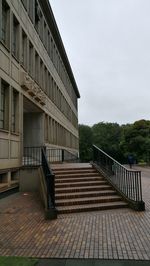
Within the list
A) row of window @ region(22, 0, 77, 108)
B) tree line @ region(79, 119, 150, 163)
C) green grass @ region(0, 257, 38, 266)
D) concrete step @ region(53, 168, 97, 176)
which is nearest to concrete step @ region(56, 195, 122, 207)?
concrete step @ region(53, 168, 97, 176)

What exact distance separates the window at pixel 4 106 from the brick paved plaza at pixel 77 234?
3930 mm

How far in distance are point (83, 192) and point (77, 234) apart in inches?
163

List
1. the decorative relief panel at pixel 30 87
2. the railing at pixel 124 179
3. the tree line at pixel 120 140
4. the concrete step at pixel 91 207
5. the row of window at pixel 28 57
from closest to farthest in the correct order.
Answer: the concrete step at pixel 91 207 → the railing at pixel 124 179 → the row of window at pixel 28 57 → the decorative relief panel at pixel 30 87 → the tree line at pixel 120 140

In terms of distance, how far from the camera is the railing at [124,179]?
9852mm

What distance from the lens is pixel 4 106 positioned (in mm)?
12922

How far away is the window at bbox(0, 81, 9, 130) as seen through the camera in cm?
1258

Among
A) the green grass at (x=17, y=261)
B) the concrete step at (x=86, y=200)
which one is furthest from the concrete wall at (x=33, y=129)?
the green grass at (x=17, y=261)

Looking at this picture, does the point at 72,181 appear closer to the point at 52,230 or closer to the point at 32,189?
the point at 32,189

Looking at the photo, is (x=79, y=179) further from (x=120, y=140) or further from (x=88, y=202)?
(x=120, y=140)

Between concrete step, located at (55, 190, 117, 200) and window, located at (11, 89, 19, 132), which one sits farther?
window, located at (11, 89, 19, 132)

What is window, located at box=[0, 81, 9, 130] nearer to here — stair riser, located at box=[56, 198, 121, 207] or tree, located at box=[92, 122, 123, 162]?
stair riser, located at box=[56, 198, 121, 207]

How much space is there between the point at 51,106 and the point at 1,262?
19.6 metres

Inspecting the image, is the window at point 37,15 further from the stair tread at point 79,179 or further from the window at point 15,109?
the stair tread at point 79,179

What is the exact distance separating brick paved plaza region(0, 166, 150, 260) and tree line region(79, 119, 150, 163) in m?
38.9
